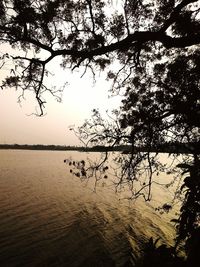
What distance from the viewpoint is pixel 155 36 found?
8.85 metres

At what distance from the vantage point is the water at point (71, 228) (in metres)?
15.5

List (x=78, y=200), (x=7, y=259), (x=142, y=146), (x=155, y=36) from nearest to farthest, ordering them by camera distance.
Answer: (x=155, y=36) < (x=142, y=146) < (x=7, y=259) < (x=78, y=200)

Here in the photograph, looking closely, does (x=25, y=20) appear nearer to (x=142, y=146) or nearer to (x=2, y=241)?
(x=142, y=146)

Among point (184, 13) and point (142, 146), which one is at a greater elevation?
point (184, 13)

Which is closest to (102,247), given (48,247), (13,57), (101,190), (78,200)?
(48,247)

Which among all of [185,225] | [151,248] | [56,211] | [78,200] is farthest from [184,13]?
[78,200]

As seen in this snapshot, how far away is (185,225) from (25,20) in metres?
7.96

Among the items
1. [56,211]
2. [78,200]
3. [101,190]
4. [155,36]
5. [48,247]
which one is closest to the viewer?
[155,36]

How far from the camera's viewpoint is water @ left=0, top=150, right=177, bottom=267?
15461 millimetres

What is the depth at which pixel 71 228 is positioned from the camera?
20.6 meters

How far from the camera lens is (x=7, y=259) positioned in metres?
14.7

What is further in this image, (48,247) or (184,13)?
(48,247)

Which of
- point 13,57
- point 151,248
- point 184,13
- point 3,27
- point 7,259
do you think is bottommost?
point 7,259

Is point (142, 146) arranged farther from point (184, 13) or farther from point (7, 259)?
point (7, 259)
